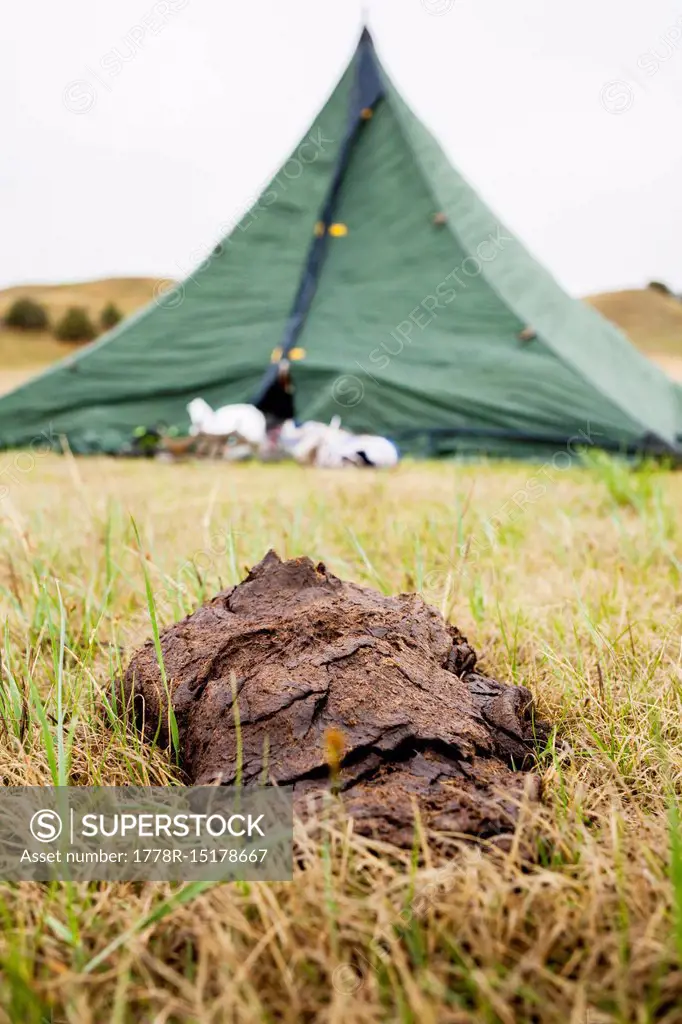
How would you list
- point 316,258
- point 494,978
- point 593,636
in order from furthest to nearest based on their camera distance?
point 316,258 < point 593,636 < point 494,978

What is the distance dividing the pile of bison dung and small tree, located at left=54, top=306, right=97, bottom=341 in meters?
14.1

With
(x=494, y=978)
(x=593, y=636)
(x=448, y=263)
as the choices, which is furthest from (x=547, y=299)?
(x=494, y=978)

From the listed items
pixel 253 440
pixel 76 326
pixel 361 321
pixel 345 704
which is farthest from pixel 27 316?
pixel 345 704

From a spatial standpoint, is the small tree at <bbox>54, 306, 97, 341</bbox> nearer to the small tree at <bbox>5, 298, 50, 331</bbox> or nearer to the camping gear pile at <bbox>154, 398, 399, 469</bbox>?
the small tree at <bbox>5, 298, 50, 331</bbox>

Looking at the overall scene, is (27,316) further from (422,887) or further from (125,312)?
(422,887)

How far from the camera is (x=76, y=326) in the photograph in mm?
14273

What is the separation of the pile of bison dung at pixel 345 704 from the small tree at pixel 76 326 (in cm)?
1407

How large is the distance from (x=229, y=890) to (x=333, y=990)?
0.42ft

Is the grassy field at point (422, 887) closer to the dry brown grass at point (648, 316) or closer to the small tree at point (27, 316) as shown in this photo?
the small tree at point (27, 316)

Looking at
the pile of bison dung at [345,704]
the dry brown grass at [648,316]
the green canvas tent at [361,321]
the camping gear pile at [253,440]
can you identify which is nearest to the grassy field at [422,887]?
the pile of bison dung at [345,704]

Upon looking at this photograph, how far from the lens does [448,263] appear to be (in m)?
4.73

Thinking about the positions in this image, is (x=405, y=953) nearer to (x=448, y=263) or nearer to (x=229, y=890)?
(x=229, y=890)

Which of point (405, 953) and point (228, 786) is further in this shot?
point (228, 786)

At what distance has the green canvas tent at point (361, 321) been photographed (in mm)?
4648
